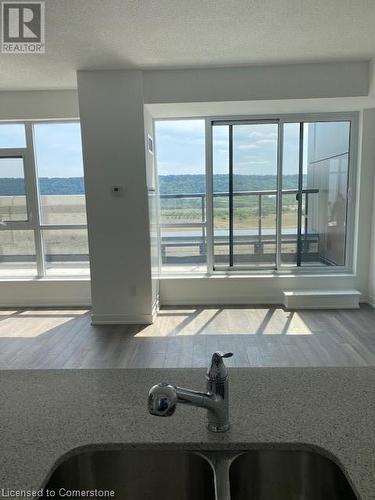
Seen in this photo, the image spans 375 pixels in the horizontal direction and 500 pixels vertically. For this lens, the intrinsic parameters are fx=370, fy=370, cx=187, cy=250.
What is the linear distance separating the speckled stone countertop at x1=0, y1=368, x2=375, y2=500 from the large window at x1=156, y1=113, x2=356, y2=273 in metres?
3.94

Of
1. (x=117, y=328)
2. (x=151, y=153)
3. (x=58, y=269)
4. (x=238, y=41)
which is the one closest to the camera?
(x=238, y=41)

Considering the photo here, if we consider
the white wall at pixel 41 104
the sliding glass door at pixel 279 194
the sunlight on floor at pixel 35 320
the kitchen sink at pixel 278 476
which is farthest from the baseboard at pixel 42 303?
the kitchen sink at pixel 278 476

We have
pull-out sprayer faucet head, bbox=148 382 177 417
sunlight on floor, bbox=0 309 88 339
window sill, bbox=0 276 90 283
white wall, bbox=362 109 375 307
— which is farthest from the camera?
window sill, bbox=0 276 90 283

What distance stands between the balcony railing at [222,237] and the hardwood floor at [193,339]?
33.2 inches

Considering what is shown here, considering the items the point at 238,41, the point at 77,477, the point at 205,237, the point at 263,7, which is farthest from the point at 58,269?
the point at 77,477

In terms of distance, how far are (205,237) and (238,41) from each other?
256 centimetres

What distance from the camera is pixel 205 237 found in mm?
5230

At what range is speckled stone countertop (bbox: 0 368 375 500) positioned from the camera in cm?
91

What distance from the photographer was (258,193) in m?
5.11

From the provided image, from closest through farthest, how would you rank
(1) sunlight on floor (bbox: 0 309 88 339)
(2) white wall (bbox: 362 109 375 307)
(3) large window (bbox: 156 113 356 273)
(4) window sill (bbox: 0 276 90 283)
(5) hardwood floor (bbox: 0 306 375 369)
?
(5) hardwood floor (bbox: 0 306 375 369) < (1) sunlight on floor (bbox: 0 309 88 339) < (2) white wall (bbox: 362 109 375 307) < (3) large window (bbox: 156 113 356 273) < (4) window sill (bbox: 0 276 90 283)

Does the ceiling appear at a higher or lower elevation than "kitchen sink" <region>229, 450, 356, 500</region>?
higher

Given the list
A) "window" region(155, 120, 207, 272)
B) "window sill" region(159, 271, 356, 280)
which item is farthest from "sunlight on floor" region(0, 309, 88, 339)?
"window" region(155, 120, 207, 272)

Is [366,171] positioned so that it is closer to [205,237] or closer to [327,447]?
[205,237]

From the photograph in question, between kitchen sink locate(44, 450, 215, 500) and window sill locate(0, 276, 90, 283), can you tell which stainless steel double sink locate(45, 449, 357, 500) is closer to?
kitchen sink locate(44, 450, 215, 500)
